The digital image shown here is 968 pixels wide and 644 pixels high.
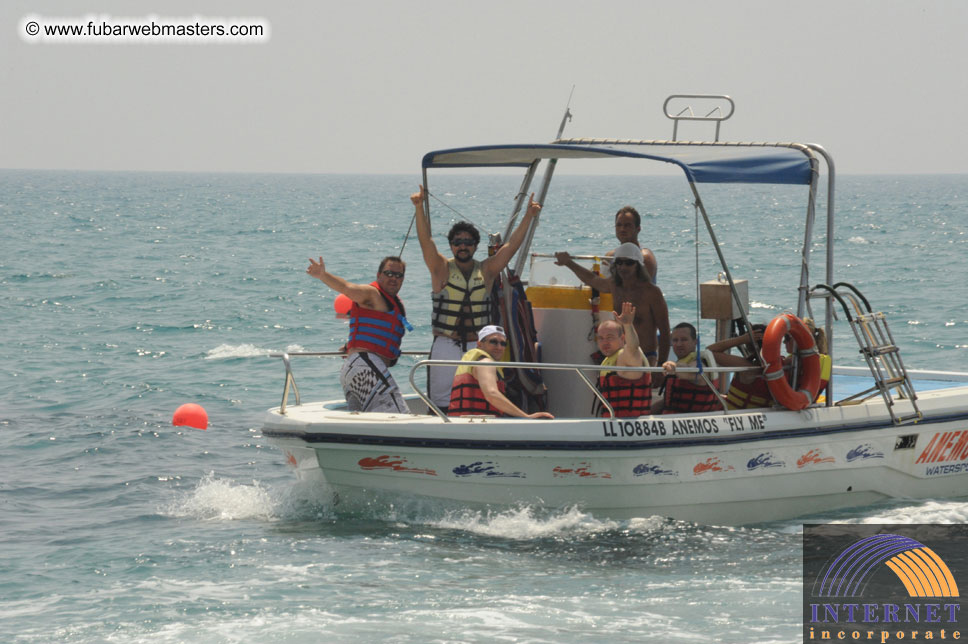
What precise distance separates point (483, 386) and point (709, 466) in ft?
5.28

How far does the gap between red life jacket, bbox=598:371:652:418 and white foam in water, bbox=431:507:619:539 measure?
0.73 meters

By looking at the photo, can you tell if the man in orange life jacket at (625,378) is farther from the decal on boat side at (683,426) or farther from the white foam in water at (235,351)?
the white foam in water at (235,351)

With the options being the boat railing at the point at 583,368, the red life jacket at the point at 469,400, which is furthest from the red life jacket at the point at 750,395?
the red life jacket at the point at 469,400

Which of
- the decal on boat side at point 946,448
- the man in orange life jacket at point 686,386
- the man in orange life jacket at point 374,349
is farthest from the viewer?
the decal on boat side at point 946,448

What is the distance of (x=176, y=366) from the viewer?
57.1 ft

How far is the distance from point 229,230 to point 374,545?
5085 cm

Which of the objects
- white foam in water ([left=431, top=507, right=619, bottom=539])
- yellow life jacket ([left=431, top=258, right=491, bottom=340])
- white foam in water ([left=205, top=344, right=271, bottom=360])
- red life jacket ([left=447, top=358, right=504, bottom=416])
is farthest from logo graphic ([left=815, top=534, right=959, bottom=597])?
white foam in water ([left=205, top=344, right=271, bottom=360])

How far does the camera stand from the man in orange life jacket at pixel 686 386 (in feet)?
27.7

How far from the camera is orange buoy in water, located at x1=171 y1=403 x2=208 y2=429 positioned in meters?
12.6

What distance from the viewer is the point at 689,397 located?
8.52 m

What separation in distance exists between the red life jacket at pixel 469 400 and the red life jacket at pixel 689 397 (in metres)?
1.22

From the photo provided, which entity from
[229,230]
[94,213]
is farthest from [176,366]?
[94,213]

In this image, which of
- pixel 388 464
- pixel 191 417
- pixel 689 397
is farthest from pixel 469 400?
pixel 191 417

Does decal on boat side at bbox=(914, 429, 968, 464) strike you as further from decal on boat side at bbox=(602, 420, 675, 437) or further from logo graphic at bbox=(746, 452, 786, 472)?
decal on boat side at bbox=(602, 420, 675, 437)
